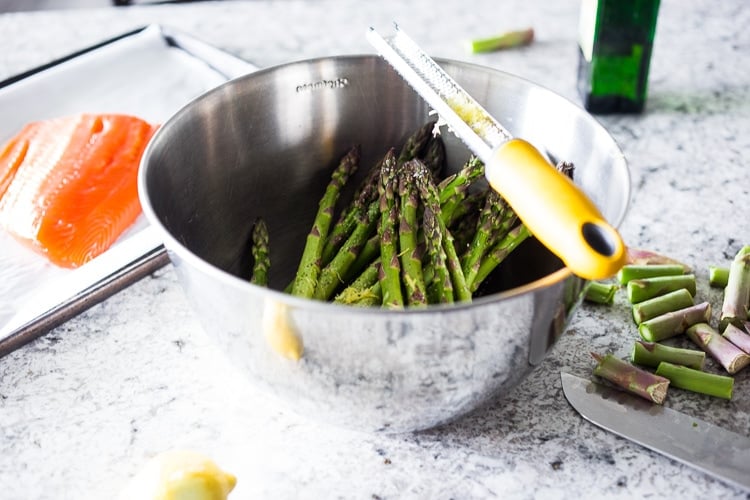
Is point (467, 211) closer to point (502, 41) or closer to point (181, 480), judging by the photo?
point (181, 480)

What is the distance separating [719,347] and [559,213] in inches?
17.6

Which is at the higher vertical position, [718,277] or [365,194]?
[365,194]

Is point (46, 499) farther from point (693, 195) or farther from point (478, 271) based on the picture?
point (693, 195)

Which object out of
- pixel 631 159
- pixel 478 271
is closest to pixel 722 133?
pixel 631 159

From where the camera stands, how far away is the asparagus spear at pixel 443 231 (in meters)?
1.00

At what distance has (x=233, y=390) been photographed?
1051 mm

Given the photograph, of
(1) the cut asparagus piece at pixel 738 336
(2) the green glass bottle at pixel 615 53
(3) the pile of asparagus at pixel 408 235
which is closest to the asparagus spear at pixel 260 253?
(3) the pile of asparagus at pixel 408 235

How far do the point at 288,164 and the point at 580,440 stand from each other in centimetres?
60

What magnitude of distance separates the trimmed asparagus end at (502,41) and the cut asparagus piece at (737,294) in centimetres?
95

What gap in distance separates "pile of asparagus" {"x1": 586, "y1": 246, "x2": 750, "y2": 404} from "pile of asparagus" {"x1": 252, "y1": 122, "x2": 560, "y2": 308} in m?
0.21

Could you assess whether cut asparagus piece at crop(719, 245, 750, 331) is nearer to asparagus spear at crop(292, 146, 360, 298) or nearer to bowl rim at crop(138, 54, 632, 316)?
bowl rim at crop(138, 54, 632, 316)

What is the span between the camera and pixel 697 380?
1030 mm

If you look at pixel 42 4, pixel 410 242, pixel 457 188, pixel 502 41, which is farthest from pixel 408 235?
pixel 42 4

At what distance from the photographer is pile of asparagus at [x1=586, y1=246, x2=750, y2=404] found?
102 cm
